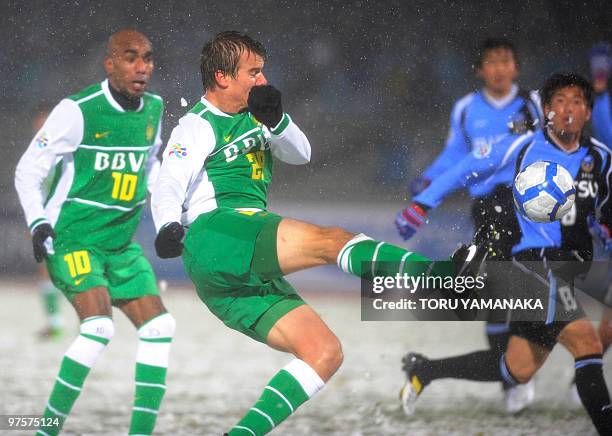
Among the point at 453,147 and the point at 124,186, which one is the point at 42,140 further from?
the point at 453,147

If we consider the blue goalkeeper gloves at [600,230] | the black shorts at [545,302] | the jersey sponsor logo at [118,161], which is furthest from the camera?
the blue goalkeeper gloves at [600,230]

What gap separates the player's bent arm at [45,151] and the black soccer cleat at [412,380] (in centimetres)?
178

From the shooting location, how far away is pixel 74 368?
375 centimetres

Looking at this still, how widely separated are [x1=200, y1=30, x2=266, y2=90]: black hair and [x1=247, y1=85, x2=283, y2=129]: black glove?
24 cm

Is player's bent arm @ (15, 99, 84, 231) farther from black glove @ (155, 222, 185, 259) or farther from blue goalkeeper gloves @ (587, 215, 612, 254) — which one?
blue goalkeeper gloves @ (587, 215, 612, 254)

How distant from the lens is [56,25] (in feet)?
13.1

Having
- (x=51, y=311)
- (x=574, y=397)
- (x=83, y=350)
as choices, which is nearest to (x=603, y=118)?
(x=574, y=397)

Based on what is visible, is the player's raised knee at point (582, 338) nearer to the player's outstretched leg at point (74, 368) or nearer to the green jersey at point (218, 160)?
the green jersey at point (218, 160)

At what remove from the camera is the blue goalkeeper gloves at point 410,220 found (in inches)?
166

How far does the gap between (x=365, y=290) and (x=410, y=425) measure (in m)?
1.00

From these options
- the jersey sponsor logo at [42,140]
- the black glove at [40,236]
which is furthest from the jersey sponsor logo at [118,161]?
the black glove at [40,236]

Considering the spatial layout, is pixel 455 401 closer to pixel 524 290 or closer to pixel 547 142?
pixel 524 290

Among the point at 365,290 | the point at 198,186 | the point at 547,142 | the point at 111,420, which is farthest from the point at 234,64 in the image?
the point at 111,420

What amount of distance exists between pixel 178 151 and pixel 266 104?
364 mm
